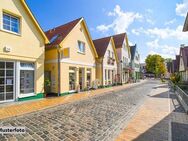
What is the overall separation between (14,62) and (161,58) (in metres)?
66.8

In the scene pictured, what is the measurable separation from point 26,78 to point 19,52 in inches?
77.6

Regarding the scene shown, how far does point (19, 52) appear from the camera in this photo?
31.0ft

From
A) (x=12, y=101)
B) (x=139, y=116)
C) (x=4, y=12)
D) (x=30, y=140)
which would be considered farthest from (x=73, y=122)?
(x=4, y=12)

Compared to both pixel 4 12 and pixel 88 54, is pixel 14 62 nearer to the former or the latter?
pixel 4 12

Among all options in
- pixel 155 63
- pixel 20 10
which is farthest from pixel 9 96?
pixel 155 63

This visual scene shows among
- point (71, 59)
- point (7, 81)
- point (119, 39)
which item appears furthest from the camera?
point (119, 39)

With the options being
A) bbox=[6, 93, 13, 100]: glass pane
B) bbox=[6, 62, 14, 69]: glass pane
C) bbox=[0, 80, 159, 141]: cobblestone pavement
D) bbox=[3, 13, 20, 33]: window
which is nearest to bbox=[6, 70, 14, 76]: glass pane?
bbox=[6, 62, 14, 69]: glass pane

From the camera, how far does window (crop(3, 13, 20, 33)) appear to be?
8914mm

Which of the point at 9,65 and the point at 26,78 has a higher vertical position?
the point at 9,65

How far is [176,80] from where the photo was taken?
25.1 meters

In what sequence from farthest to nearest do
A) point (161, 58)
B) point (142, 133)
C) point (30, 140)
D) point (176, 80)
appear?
1. point (161, 58)
2. point (176, 80)
3. point (142, 133)
4. point (30, 140)

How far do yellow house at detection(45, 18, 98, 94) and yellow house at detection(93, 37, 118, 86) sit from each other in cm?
227

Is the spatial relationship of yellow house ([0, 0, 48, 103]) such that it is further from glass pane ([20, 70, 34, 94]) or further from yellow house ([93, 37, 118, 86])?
yellow house ([93, 37, 118, 86])

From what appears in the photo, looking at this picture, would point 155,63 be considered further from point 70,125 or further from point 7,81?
point 70,125
